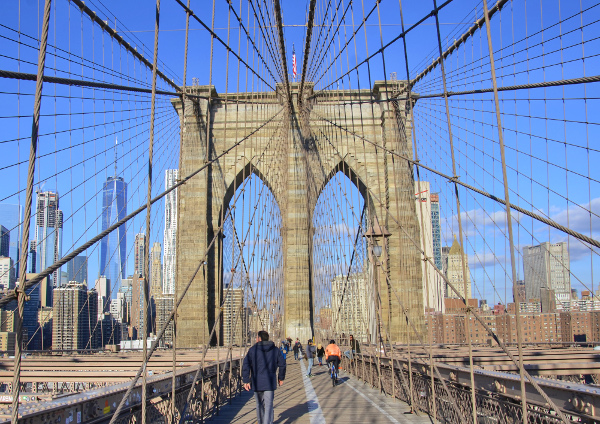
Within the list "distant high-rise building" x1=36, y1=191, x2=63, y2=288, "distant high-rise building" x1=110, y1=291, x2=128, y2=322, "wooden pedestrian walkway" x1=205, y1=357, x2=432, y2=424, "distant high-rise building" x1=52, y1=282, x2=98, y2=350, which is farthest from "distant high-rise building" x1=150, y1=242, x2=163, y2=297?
"wooden pedestrian walkway" x1=205, y1=357, x2=432, y2=424

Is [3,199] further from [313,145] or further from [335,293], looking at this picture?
[335,293]

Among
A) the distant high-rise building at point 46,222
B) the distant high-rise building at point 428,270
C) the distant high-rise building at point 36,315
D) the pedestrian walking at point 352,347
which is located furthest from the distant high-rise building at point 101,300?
the distant high-rise building at point 428,270

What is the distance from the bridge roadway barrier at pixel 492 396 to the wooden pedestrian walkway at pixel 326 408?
8.2 inches

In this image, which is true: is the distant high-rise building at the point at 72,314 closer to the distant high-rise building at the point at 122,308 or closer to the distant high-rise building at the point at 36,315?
the distant high-rise building at the point at 36,315

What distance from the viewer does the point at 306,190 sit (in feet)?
58.2

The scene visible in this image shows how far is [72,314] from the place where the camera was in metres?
16.9

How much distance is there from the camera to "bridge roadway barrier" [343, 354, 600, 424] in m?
3.12

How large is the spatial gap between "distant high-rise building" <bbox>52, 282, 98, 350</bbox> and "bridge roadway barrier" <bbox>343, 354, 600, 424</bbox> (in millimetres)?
8607

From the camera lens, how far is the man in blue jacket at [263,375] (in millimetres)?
4738

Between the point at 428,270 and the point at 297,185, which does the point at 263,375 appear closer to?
the point at 428,270

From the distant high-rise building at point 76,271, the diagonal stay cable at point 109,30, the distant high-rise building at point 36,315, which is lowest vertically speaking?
the distant high-rise building at point 36,315

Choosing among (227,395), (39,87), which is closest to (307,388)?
(227,395)

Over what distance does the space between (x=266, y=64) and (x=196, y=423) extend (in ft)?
42.3

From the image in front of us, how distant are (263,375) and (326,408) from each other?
1.61 metres
